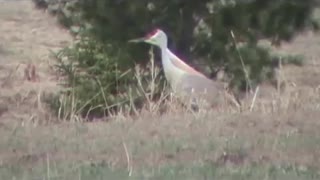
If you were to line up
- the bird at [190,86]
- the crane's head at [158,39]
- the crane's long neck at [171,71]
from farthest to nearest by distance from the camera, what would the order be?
the crane's head at [158,39]
the crane's long neck at [171,71]
the bird at [190,86]

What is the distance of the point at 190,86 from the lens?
12.0m

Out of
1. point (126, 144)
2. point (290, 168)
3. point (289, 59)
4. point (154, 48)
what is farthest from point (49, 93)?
point (290, 168)

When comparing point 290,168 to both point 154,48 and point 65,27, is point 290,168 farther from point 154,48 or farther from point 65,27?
point 65,27

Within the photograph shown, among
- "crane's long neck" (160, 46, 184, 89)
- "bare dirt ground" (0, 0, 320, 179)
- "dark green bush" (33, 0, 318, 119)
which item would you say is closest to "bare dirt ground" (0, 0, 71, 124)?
"dark green bush" (33, 0, 318, 119)

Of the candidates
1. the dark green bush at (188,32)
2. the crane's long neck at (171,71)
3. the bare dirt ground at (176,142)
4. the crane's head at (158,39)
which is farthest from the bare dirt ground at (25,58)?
the bare dirt ground at (176,142)

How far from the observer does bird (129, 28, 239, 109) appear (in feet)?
37.4

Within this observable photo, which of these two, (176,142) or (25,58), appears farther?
(25,58)

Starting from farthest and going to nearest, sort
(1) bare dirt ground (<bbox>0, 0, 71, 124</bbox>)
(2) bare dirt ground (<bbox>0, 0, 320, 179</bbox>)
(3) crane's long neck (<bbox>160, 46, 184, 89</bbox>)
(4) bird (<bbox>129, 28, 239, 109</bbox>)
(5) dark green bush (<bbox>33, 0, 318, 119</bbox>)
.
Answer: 1. (1) bare dirt ground (<bbox>0, 0, 71, 124</bbox>)
2. (5) dark green bush (<bbox>33, 0, 318, 119</bbox>)
3. (3) crane's long neck (<bbox>160, 46, 184, 89</bbox>)
4. (4) bird (<bbox>129, 28, 239, 109</bbox>)
5. (2) bare dirt ground (<bbox>0, 0, 320, 179</bbox>)

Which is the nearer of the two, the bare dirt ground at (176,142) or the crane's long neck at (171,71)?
the bare dirt ground at (176,142)

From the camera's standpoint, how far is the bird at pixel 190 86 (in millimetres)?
11406

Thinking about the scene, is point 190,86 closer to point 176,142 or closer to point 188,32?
point 188,32

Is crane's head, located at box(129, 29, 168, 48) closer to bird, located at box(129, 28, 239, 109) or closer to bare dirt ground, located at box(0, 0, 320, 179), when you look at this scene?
bird, located at box(129, 28, 239, 109)

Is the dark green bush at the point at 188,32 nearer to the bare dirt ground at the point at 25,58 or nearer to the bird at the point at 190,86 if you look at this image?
the bare dirt ground at the point at 25,58

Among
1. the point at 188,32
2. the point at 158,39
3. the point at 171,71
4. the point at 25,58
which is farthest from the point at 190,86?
the point at 25,58
